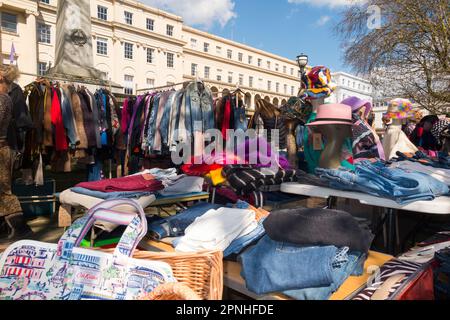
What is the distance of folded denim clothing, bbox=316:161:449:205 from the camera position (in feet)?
5.48

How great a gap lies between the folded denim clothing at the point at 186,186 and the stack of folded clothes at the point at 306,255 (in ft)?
5.49

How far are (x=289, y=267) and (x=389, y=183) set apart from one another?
0.90 metres

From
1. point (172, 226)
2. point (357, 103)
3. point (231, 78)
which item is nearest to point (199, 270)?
point (172, 226)

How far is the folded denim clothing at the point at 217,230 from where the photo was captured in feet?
5.14

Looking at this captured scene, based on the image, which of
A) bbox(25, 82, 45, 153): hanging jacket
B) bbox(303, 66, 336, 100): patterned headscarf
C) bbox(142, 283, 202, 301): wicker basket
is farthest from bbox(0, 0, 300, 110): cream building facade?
bbox(142, 283, 202, 301): wicker basket

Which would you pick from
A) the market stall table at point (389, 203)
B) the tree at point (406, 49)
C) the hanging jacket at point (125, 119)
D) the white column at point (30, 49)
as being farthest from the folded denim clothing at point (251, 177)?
the white column at point (30, 49)

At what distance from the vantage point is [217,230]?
164 cm

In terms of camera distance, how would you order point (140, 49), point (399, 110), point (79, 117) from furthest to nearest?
point (140, 49) < point (79, 117) < point (399, 110)

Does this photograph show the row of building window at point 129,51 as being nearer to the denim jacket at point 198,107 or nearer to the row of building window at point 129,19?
the row of building window at point 129,19

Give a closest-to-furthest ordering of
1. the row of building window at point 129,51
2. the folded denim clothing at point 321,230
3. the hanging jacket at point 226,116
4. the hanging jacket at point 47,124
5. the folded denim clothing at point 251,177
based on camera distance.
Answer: the folded denim clothing at point 321,230 → the folded denim clothing at point 251,177 → the hanging jacket at point 47,124 → the hanging jacket at point 226,116 → the row of building window at point 129,51

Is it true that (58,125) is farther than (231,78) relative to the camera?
No

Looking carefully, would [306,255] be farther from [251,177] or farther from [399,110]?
[399,110]
